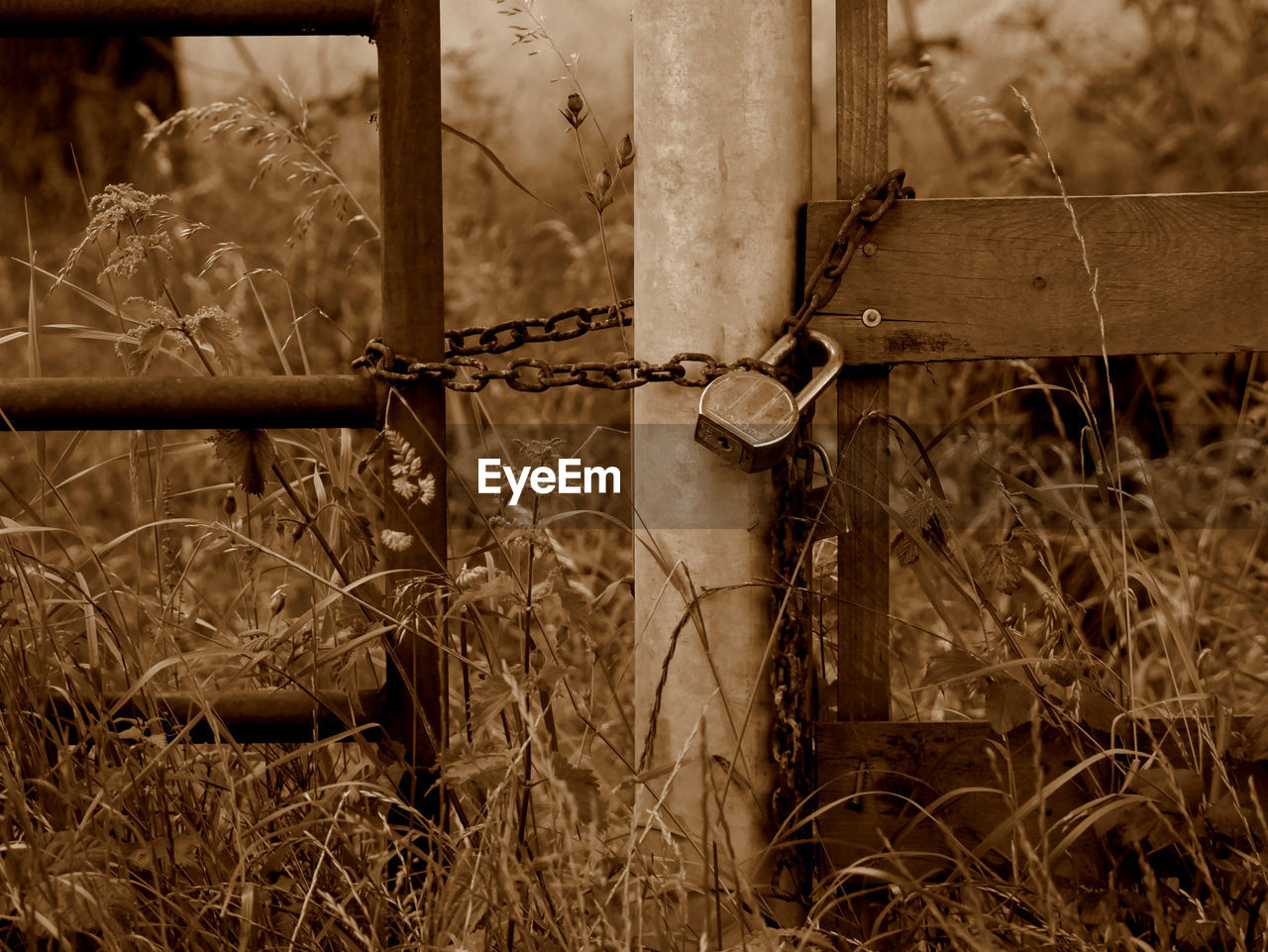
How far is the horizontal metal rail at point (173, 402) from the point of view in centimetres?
120

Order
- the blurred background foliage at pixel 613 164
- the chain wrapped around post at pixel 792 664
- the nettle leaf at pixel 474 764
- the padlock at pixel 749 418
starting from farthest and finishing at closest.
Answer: the blurred background foliage at pixel 613 164
the chain wrapped around post at pixel 792 664
the padlock at pixel 749 418
the nettle leaf at pixel 474 764

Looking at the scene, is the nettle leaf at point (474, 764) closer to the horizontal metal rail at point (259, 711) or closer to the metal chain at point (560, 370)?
the horizontal metal rail at point (259, 711)

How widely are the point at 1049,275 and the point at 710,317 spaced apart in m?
0.37

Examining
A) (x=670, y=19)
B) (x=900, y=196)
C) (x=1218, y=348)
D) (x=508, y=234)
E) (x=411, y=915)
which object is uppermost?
(x=508, y=234)

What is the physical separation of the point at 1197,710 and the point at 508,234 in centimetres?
219

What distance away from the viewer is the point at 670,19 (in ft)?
3.90

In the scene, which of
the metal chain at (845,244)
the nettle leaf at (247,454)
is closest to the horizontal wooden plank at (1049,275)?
the metal chain at (845,244)

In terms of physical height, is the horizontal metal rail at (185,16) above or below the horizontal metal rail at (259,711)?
above

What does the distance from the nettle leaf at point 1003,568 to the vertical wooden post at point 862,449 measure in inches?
4.3

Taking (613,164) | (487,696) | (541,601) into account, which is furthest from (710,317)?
(613,164)

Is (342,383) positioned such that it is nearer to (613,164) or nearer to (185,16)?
(185,16)

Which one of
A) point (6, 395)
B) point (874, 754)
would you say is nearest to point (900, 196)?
point (874, 754)

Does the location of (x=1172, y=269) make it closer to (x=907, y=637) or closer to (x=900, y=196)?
(x=900, y=196)

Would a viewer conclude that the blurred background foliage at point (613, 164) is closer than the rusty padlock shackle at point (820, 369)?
No
